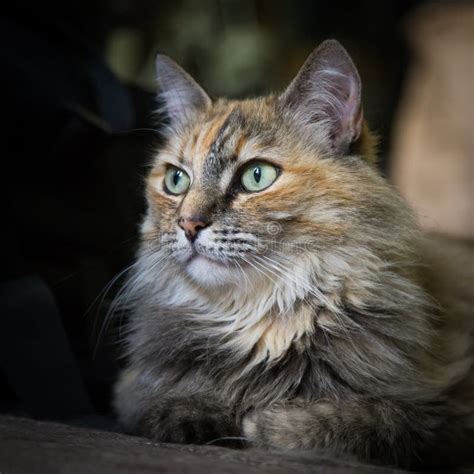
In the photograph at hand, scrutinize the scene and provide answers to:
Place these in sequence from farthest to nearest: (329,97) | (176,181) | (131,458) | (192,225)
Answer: (176,181)
(329,97)
(192,225)
(131,458)

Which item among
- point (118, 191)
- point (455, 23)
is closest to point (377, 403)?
point (118, 191)

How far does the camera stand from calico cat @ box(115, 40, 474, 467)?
72.9 inches

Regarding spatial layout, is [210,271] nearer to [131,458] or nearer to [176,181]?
[176,181]

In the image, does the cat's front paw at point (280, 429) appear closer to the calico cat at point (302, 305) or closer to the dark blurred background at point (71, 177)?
the calico cat at point (302, 305)

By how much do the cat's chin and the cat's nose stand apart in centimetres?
7

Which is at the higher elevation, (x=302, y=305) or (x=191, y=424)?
(x=302, y=305)

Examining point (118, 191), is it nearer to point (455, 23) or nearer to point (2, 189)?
point (2, 189)

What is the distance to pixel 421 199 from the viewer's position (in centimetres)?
463

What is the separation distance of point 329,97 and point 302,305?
656mm

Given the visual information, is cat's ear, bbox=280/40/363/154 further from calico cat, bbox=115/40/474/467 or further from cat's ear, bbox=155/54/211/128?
cat's ear, bbox=155/54/211/128

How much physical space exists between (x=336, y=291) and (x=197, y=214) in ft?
1.46

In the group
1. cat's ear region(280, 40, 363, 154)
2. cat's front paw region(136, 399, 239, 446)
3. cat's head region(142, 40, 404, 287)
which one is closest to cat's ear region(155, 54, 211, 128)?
cat's head region(142, 40, 404, 287)

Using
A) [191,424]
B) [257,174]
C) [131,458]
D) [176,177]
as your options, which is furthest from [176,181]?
[131,458]

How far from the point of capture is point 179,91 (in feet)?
8.48
